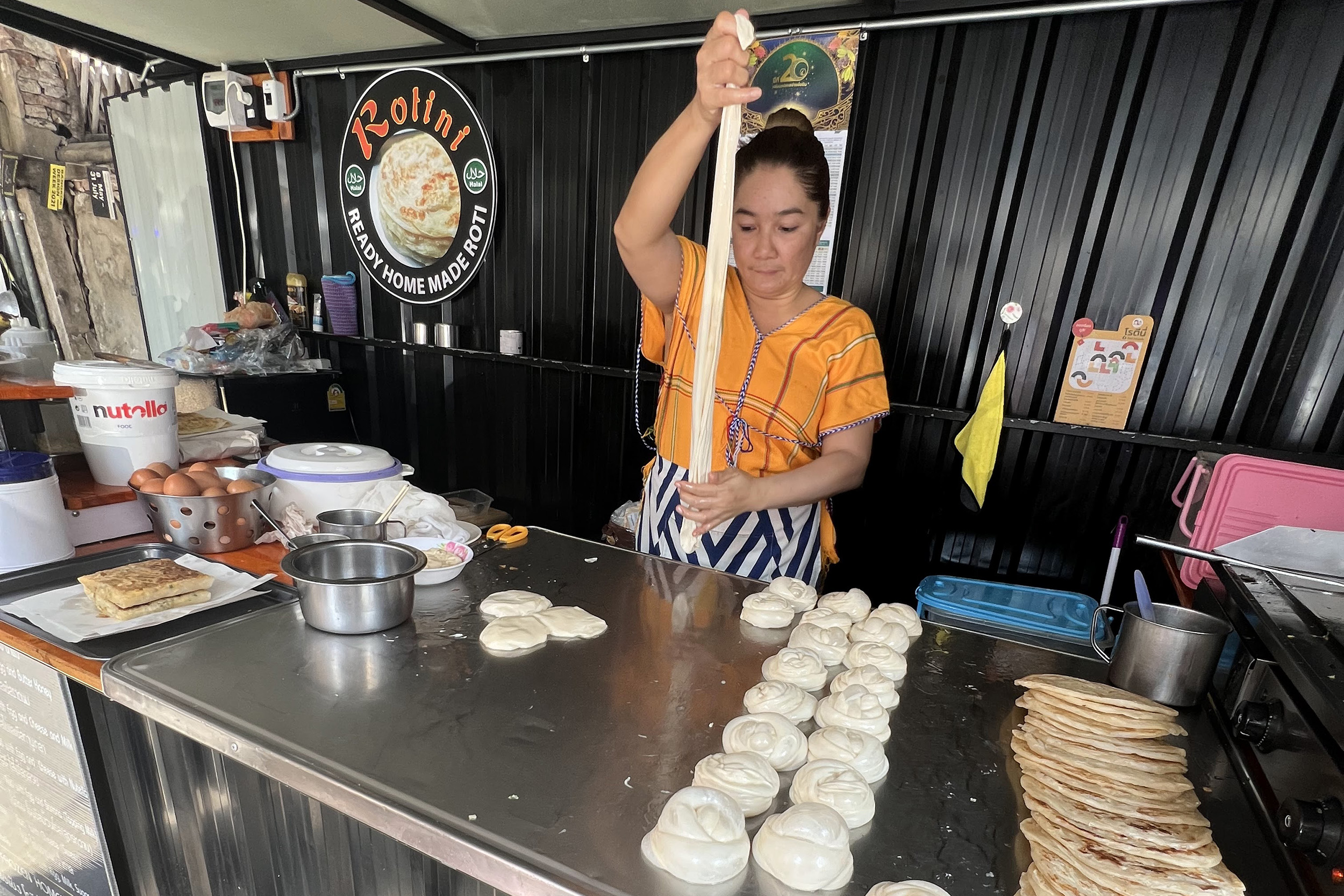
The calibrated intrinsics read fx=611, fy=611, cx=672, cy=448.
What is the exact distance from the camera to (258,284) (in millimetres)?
4973

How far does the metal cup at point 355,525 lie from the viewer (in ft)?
5.91

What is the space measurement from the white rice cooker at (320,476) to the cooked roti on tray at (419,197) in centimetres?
260

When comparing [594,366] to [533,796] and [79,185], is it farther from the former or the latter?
Answer: [79,185]

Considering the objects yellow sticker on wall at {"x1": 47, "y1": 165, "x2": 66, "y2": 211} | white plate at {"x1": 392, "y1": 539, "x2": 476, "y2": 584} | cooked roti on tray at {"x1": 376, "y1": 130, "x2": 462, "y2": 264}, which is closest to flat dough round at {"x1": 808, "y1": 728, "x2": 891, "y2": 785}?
white plate at {"x1": 392, "y1": 539, "x2": 476, "y2": 584}

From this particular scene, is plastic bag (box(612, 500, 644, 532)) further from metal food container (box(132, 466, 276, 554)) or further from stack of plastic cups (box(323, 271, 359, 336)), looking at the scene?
stack of plastic cups (box(323, 271, 359, 336))

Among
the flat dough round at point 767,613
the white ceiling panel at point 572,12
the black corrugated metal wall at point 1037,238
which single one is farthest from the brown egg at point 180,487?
the white ceiling panel at point 572,12

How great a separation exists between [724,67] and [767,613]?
1362 mm

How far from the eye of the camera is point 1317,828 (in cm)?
90

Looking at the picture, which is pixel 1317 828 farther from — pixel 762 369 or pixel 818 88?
pixel 818 88

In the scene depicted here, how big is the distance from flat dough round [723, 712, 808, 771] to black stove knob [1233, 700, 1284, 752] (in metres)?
0.83

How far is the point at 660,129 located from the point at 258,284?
12.1 ft

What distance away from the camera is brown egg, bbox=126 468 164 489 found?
183 cm

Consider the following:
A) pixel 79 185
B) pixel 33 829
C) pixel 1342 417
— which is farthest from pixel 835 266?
pixel 79 185

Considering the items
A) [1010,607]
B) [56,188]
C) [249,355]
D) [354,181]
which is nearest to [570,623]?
[1010,607]
